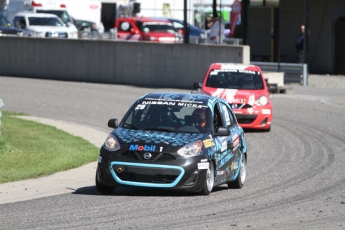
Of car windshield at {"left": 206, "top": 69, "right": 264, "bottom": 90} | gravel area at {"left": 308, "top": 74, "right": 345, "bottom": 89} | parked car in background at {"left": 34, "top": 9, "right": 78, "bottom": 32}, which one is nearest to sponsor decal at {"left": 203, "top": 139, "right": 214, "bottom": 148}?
car windshield at {"left": 206, "top": 69, "right": 264, "bottom": 90}

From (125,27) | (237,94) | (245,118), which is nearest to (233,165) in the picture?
(245,118)

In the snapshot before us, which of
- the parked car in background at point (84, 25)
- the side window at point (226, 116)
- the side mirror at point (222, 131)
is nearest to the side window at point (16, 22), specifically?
the parked car in background at point (84, 25)

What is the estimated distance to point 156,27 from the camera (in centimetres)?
4344

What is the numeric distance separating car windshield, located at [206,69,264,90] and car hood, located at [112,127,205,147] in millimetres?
9487

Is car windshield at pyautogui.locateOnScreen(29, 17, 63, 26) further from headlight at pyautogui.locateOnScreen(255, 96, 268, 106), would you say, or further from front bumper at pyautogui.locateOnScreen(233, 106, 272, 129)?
front bumper at pyautogui.locateOnScreen(233, 106, 272, 129)

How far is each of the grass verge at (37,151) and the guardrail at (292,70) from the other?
1579 centimetres

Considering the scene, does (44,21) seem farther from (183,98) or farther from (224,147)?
(224,147)

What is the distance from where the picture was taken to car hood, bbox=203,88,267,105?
20141 millimetres

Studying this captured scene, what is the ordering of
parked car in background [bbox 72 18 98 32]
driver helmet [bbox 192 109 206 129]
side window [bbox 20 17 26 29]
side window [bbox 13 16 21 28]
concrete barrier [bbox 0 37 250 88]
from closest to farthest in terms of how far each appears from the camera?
1. driver helmet [bbox 192 109 206 129]
2. concrete barrier [bbox 0 37 250 88]
3. side window [bbox 13 16 21 28]
4. side window [bbox 20 17 26 29]
5. parked car in background [bbox 72 18 98 32]

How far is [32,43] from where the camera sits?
34.0 metres

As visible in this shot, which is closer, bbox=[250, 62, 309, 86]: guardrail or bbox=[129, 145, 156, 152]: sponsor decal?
bbox=[129, 145, 156, 152]: sponsor decal

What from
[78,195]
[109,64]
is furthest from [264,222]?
[109,64]

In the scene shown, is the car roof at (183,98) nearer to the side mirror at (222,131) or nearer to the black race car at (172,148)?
the black race car at (172,148)

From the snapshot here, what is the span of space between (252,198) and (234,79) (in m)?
9.86
